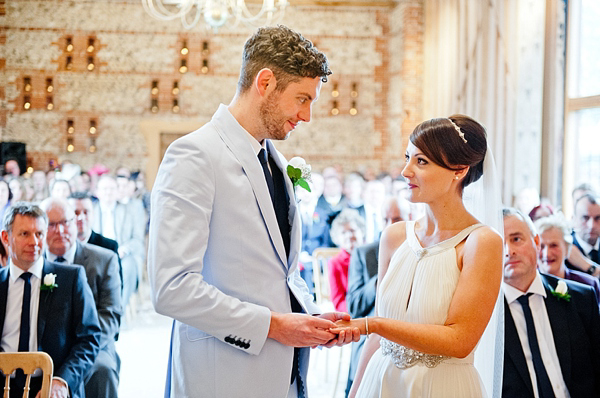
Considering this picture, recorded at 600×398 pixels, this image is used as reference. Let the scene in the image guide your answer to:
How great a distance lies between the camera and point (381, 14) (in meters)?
13.5

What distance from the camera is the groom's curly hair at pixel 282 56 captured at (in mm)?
2027

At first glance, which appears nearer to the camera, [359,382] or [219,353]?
[219,353]

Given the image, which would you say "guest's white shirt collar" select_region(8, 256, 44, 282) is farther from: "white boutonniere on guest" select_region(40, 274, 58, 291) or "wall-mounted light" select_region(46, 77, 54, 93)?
"wall-mounted light" select_region(46, 77, 54, 93)

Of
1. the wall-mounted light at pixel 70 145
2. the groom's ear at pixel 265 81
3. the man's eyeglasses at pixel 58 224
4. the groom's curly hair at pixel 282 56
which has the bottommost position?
the man's eyeglasses at pixel 58 224

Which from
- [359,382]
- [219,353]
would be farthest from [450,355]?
[219,353]

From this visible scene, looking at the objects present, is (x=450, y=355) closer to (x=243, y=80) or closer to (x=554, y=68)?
(x=243, y=80)

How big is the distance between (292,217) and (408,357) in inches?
23.9

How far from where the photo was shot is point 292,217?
2.13 meters

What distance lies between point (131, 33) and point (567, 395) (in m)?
12.1

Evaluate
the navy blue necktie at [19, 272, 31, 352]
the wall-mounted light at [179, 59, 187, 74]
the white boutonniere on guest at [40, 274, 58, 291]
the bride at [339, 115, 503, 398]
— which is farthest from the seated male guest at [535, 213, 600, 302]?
the wall-mounted light at [179, 59, 187, 74]

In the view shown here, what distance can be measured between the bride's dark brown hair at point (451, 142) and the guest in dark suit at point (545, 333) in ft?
3.56

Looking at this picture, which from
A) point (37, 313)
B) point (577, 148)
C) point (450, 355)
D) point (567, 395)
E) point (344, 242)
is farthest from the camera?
point (577, 148)

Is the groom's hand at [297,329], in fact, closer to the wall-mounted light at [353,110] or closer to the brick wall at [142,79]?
the brick wall at [142,79]

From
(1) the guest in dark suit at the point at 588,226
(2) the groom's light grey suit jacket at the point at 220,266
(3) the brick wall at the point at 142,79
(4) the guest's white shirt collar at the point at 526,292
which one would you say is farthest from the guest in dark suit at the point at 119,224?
(2) the groom's light grey suit jacket at the point at 220,266
